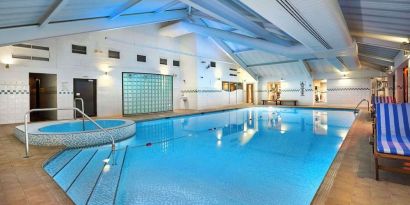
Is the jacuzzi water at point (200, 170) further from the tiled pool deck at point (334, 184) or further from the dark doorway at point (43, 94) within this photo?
the dark doorway at point (43, 94)

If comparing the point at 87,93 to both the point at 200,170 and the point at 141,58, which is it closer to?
the point at 141,58

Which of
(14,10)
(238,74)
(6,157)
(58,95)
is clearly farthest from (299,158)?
(238,74)

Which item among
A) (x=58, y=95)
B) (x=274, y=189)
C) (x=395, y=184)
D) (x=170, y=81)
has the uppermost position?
(x=170, y=81)

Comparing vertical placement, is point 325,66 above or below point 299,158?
above

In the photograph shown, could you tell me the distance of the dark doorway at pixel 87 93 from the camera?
28.7ft

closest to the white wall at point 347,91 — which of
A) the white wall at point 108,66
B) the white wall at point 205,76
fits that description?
the white wall at point 205,76

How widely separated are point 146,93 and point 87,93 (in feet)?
8.60

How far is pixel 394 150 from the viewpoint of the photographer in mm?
2533

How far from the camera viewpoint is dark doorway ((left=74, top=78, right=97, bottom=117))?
8.74 meters

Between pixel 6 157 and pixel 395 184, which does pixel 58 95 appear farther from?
pixel 395 184

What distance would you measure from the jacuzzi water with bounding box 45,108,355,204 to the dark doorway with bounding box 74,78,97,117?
4.37 meters

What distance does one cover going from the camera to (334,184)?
8.19 ft

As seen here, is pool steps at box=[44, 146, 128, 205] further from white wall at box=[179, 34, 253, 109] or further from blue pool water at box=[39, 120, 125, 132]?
white wall at box=[179, 34, 253, 109]

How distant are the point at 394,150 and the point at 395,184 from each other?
37 centimetres
